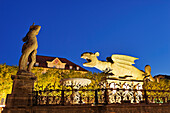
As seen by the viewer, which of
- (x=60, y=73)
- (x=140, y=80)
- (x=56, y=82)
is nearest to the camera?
(x=140, y=80)

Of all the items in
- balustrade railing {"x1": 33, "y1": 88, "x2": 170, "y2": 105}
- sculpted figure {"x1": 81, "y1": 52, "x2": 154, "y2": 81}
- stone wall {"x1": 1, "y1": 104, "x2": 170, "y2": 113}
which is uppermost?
sculpted figure {"x1": 81, "y1": 52, "x2": 154, "y2": 81}

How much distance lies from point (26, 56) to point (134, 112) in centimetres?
578

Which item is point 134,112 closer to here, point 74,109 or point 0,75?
point 74,109

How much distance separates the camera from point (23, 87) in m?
6.71

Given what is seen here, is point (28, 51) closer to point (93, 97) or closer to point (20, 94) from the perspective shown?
point (20, 94)

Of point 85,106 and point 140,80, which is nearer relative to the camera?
point 85,106

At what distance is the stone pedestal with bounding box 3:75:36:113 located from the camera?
628 cm

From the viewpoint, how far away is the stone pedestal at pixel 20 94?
20.6ft

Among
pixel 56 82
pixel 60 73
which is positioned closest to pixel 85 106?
pixel 56 82

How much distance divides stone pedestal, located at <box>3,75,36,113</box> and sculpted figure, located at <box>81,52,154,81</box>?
498 centimetres

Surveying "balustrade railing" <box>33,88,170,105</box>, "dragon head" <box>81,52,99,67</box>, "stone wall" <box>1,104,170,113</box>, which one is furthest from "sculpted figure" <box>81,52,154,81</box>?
"stone wall" <box>1,104,170,113</box>

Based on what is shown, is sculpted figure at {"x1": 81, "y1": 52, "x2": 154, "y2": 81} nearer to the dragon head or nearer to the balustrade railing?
the dragon head

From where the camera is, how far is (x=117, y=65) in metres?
11.6

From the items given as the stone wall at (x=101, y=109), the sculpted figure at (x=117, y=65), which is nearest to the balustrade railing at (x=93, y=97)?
the stone wall at (x=101, y=109)
